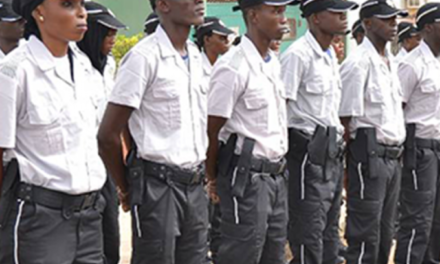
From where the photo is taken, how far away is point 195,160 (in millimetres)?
4020

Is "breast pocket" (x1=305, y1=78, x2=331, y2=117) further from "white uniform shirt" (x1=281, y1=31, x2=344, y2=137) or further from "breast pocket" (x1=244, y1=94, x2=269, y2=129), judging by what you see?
"breast pocket" (x1=244, y1=94, x2=269, y2=129)

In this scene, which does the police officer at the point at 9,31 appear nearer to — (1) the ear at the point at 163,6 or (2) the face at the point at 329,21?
(1) the ear at the point at 163,6

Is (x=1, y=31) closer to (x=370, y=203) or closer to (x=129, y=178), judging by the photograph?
(x=129, y=178)

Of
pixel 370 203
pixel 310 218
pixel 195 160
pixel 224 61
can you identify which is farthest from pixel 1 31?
pixel 370 203

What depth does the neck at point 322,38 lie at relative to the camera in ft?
17.5

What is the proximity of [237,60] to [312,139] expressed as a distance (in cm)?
84

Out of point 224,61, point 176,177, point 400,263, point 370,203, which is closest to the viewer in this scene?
point 176,177

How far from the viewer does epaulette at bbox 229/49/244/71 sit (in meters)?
4.53

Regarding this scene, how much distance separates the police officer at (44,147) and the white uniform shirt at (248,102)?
1234mm

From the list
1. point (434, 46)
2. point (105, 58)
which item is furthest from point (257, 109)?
point (434, 46)

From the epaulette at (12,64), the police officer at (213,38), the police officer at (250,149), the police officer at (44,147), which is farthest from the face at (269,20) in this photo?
the police officer at (213,38)

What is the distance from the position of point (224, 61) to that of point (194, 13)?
1.82 feet

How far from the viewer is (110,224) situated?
496 centimetres

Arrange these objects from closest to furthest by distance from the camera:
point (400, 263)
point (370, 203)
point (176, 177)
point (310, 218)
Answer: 1. point (176, 177)
2. point (310, 218)
3. point (370, 203)
4. point (400, 263)
